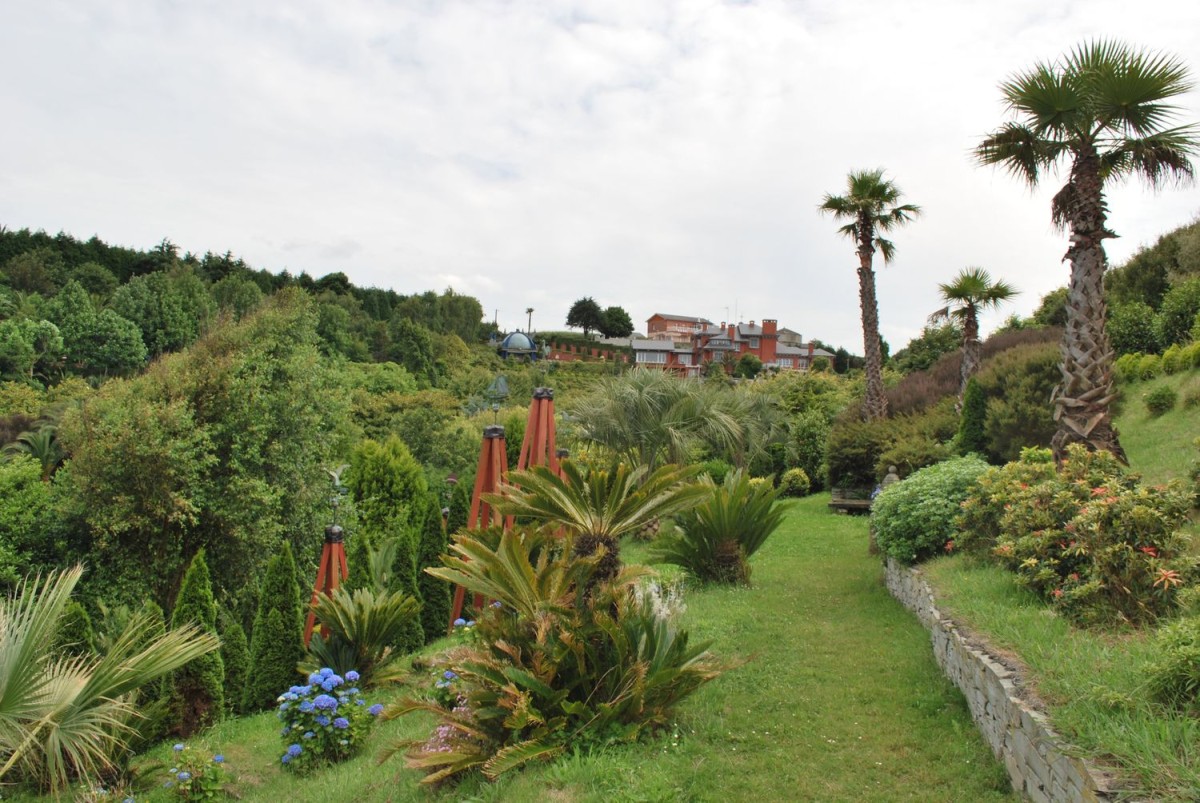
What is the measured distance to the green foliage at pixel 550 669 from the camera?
14.5ft

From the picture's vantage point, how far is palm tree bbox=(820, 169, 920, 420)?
60.3 feet

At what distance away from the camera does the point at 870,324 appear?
18.9 meters

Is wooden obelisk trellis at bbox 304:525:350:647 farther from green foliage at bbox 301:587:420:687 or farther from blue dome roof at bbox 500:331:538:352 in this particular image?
blue dome roof at bbox 500:331:538:352

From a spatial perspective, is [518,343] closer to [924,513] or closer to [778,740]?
[924,513]

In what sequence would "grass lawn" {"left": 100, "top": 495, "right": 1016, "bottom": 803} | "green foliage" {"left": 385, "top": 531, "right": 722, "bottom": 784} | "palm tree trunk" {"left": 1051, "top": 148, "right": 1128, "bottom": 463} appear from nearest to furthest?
1. "grass lawn" {"left": 100, "top": 495, "right": 1016, "bottom": 803}
2. "green foliage" {"left": 385, "top": 531, "right": 722, "bottom": 784}
3. "palm tree trunk" {"left": 1051, "top": 148, "right": 1128, "bottom": 463}

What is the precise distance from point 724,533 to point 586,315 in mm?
70648

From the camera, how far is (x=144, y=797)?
19.0 feet

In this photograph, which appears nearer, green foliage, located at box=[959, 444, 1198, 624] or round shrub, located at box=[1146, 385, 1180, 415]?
green foliage, located at box=[959, 444, 1198, 624]

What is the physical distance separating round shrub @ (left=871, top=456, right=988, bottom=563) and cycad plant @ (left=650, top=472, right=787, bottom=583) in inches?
57.5

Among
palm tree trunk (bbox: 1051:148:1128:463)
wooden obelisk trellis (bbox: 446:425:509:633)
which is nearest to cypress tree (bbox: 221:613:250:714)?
wooden obelisk trellis (bbox: 446:425:509:633)

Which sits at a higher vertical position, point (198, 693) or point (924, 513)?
point (924, 513)

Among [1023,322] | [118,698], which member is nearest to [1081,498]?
[118,698]

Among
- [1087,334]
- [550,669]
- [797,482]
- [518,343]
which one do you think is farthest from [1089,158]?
[518,343]

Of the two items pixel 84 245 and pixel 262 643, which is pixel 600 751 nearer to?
pixel 262 643
